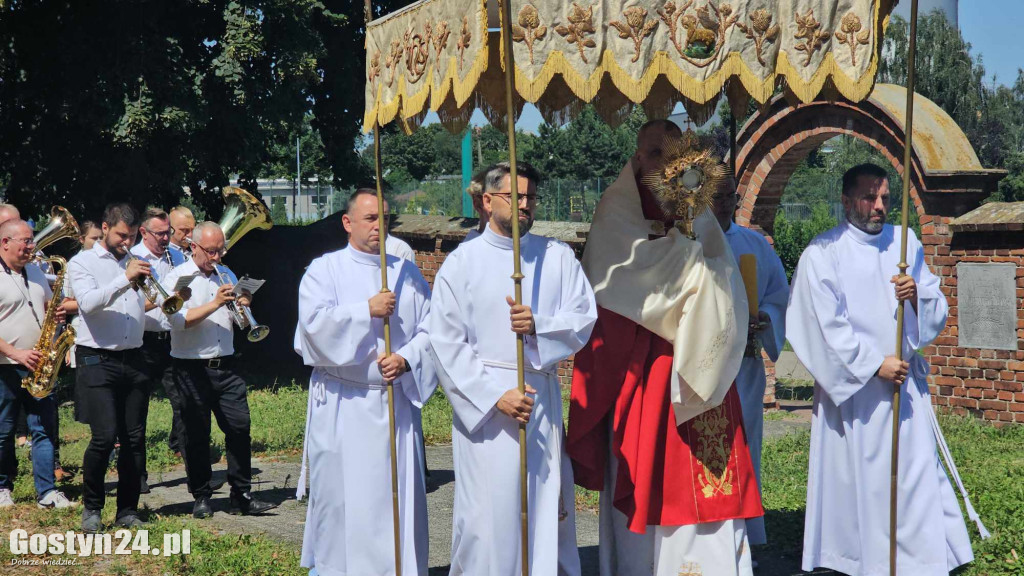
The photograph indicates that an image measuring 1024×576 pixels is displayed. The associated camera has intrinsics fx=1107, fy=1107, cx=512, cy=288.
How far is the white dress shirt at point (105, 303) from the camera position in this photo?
7168mm

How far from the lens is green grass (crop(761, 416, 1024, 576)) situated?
6.34 meters

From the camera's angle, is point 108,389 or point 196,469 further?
point 196,469

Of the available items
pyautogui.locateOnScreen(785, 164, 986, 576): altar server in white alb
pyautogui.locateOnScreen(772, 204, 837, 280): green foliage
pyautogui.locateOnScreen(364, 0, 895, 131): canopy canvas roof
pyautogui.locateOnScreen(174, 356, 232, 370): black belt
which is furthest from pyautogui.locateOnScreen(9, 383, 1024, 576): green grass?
pyautogui.locateOnScreen(772, 204, 837, 280): green foliage

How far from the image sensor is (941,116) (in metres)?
11.2

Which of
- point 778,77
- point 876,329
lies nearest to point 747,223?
point 876,329

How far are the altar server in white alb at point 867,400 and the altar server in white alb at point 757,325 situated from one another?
0.31m

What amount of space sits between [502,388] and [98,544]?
11.2ft

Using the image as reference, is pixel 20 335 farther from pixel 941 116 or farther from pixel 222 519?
pixel 941 116

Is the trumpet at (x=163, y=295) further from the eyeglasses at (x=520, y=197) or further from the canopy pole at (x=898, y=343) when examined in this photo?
the canopy pole at (x=898, y=343)

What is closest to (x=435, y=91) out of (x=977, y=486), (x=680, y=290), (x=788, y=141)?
(x=680, y=290)

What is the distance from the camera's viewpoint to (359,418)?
593cm

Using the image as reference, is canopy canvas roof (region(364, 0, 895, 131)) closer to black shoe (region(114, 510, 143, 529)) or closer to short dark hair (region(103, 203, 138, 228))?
short dark hair (region(103, 203, 138, 228))

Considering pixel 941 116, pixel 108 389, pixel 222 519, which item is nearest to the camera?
pixel 108 389

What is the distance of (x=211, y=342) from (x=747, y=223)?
21.9ft
